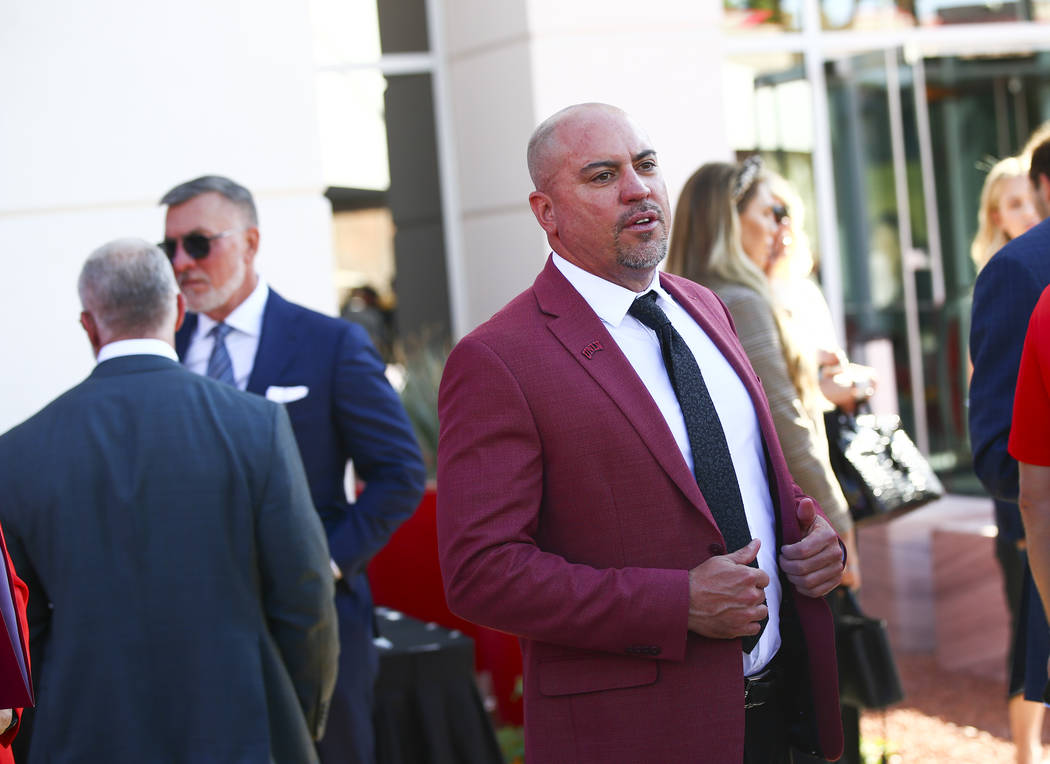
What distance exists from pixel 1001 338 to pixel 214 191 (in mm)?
2253

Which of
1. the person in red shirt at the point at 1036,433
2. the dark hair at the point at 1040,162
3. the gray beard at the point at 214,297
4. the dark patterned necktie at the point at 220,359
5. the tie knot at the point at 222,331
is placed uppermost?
the dark hair at the point at 1040,162

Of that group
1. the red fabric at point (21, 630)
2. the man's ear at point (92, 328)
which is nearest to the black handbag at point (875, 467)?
the man's ear at point (92, 328)

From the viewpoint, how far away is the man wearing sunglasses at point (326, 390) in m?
3.56

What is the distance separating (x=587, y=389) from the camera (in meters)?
2.32

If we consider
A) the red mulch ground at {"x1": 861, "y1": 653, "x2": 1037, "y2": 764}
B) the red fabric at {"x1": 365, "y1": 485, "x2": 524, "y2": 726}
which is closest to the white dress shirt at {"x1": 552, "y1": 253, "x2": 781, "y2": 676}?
the red mulch ground at {"x1": 861, "y1": 653, "x2": 1037, "y2": 764}

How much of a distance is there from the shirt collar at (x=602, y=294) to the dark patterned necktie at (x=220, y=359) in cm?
147

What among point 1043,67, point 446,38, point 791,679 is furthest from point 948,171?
point 791,679

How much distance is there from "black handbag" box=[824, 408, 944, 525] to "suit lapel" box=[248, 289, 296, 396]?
5.81 feet

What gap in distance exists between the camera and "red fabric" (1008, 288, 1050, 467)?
2477 mm

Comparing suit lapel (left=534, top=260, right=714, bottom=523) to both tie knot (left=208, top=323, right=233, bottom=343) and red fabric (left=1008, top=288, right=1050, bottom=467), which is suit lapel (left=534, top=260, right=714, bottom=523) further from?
tie knot (left=208, top=323, right=233, bottom=343)

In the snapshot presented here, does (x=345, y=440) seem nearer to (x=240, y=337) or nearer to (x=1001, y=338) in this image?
(x=240, y=337)

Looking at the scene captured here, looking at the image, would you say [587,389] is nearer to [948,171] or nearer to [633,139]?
[633,139]

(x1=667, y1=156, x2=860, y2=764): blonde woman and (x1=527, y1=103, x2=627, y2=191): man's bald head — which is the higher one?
(x1=527, y1=103, x2=627, y2=191): man's bald head

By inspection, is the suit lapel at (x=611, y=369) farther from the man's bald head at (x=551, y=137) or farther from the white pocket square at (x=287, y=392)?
the white pocket square at (x=287, y=392)
